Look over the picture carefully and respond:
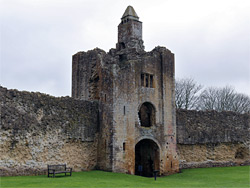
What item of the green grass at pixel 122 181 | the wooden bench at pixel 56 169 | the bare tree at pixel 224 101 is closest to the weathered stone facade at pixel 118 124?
the wooden bench at pixel 56 169

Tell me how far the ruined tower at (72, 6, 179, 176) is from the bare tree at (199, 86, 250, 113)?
84.2 ft

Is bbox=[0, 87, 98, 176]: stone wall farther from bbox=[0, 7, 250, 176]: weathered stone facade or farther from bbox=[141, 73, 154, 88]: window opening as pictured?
bbox=[141, 73, 154, 88]: window opening

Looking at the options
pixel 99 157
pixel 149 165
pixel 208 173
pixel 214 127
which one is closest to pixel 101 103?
pixel 99 157

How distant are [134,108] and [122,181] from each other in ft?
17.3

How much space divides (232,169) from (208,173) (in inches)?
119

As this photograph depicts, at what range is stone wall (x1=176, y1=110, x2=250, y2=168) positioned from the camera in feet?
80.5

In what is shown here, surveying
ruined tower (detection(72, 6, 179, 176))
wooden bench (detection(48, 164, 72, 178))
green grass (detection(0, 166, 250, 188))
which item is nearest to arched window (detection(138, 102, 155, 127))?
ruined tower (detection(72, 6, 179, 176))

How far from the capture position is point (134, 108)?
20562 millimetres

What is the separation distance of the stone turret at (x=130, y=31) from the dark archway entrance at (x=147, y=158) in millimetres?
7277

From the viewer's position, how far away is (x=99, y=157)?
66.7 ft

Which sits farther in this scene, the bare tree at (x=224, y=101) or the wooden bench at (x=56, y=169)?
the bare tree at (x=224, y=101)

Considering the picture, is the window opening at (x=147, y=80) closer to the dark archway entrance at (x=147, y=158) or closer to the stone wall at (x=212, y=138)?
the dark archway entrance at (x=147, y=158)

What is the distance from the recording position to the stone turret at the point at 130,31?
83.6 feet

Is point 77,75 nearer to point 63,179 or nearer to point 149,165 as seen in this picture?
point 149,165
